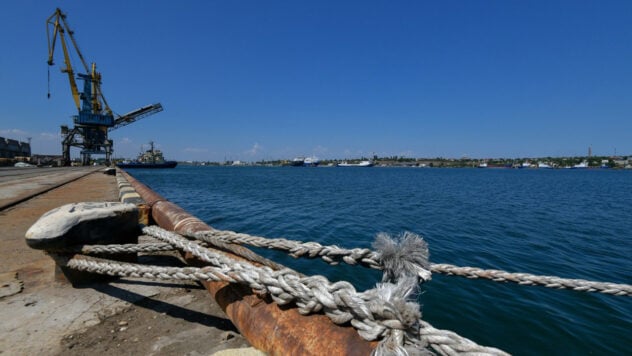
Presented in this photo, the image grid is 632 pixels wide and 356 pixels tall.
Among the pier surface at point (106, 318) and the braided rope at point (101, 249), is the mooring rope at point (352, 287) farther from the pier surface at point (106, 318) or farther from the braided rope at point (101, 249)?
the pier surface at point (106, 318)

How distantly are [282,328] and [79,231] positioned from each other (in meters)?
2.10

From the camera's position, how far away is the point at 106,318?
6.11 feet

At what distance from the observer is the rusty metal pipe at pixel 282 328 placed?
109 centimetres

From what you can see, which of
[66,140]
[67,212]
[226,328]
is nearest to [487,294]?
[226,328]

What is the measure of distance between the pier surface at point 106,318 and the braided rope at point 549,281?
1.71m

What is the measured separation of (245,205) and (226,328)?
14.7 m

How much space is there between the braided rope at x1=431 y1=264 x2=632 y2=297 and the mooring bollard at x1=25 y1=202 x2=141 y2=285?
9.26 ft

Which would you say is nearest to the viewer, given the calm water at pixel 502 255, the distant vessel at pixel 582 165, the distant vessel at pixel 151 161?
the calm water at pixel 502 255

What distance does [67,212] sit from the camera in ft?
7.48

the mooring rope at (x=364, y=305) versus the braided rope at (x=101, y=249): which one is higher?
the mooring rope at (x=364, y=305)

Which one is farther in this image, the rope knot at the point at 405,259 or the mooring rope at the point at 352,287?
the rope knot at the point at 405,259

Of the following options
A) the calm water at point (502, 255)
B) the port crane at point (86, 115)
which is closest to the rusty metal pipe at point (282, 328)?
the calm water at point (502, 255)

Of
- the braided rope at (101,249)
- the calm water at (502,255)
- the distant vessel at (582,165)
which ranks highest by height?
the distant vessel at (582,165)

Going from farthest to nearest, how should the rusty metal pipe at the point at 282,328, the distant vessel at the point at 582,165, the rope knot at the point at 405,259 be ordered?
the distant vessel at the point at 582,165 → the rope knot at the point at 405,259 → the rusty metal pipe at the point at 282,328
